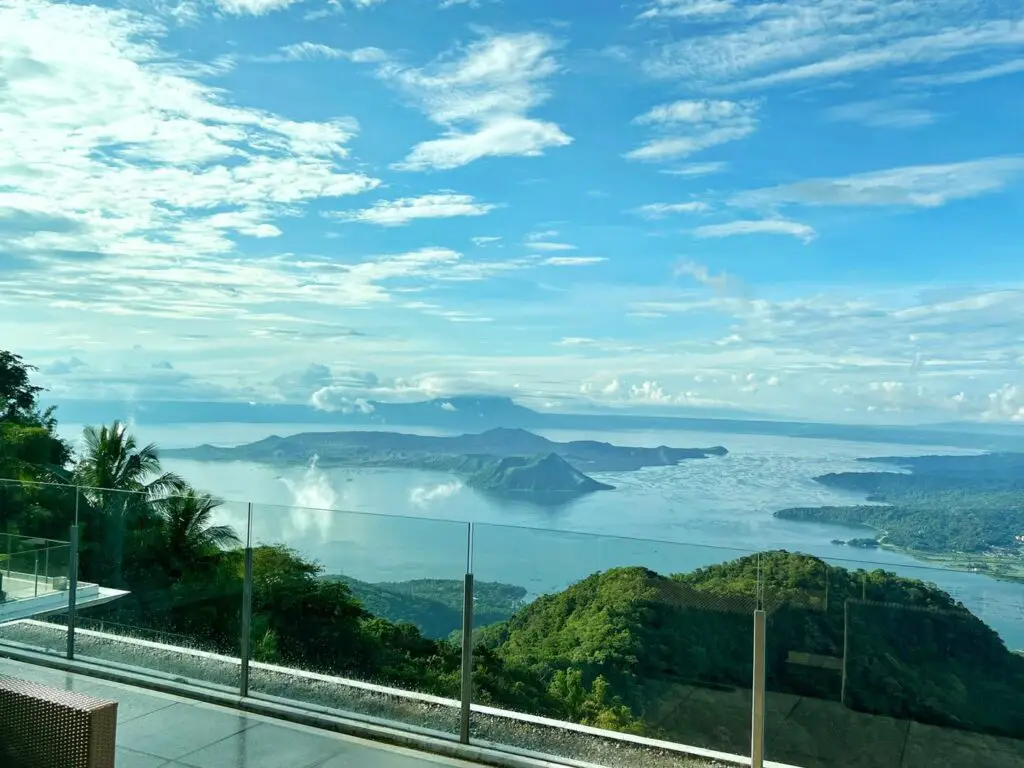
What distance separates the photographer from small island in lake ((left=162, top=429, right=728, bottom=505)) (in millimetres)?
91312

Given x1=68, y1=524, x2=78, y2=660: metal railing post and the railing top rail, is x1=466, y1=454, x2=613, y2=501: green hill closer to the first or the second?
the railing top rail

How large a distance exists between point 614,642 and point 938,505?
216 feet

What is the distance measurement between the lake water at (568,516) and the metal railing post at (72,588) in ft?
3.68

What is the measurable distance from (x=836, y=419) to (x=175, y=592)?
333 ft

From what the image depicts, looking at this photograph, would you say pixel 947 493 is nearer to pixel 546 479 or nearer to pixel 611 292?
pixel 546 479

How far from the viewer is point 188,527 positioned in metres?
5.04

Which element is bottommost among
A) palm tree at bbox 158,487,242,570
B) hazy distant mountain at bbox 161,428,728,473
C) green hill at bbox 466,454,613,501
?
green hill at bbox 466,454,613,501

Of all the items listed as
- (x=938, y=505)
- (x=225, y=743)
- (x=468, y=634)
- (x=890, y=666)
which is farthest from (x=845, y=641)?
(x=938, y=505)

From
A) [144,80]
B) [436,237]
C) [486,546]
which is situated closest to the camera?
[486,546]

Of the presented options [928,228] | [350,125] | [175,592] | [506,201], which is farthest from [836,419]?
[175,592]

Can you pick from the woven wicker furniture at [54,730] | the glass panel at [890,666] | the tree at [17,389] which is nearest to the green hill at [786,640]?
the glass panel at [890,666]

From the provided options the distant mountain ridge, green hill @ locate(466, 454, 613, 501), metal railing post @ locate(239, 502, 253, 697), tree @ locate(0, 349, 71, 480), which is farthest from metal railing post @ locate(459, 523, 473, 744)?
the distant mountain ridge

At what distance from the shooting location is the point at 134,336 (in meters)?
93.1

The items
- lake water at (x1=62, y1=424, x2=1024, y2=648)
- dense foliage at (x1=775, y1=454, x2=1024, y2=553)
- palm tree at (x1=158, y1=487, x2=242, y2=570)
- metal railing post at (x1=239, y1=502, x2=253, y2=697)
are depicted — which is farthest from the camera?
dense foliage at (x1=775, y1=454, x2=1024, y2=553)
